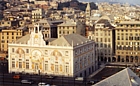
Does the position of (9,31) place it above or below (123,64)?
above

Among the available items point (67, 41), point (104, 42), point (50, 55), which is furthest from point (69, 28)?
point (67, 41)

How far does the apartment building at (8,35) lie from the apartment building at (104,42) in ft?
47.5

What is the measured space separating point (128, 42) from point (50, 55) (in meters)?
18.5

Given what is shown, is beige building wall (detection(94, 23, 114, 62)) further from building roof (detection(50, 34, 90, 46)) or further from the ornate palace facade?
building roof (detection(50, 34, 90, 46))

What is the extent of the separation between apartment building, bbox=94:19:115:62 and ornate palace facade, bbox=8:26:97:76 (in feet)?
37.1

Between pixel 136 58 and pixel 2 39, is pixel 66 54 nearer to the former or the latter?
pixel 136 58

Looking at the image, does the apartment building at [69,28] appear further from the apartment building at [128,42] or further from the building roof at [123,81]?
the building roof at [123,81]

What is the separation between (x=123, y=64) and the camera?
6328 cm

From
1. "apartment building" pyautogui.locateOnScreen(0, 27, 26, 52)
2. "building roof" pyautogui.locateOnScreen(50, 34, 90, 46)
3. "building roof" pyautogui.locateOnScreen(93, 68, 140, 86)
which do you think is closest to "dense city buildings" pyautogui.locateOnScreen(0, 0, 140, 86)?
"building roof" pyautogui.locateOnScreen(50, 34, 90, 46)

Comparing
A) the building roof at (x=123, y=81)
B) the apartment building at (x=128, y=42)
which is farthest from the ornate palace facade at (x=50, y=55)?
the building roof at (x=123, y=81)

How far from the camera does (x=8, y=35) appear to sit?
71438 millimetres

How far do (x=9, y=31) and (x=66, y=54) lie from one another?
22.6 m

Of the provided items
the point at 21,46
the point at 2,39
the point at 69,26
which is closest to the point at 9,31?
the point at 2,39

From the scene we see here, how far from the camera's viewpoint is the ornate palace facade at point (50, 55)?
170 feet
